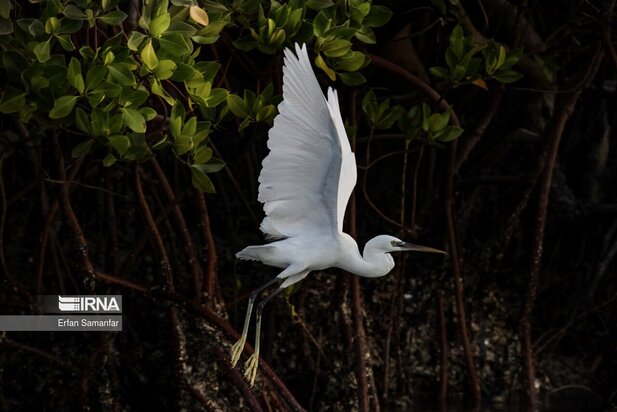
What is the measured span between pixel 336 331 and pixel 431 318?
0.55 meters

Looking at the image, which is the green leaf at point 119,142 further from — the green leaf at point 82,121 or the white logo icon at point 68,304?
the white logo icon at point 68,304

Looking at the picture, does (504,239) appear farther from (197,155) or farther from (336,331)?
(197,155)

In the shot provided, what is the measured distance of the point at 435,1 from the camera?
4.30 m

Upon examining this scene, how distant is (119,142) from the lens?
357 cm

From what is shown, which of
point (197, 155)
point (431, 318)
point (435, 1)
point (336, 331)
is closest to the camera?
point (197, 155)

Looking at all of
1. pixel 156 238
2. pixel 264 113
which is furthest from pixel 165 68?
pixel 156 238

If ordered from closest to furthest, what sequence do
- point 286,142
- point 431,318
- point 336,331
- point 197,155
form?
point 286,142 → point 197,155 → point 336,331 → point 431,318

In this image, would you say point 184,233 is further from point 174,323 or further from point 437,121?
point 437,121

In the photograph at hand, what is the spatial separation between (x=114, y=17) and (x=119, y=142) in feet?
1.16

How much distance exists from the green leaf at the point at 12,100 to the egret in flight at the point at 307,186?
2.16 feet

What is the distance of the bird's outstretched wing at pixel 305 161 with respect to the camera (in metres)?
3.24

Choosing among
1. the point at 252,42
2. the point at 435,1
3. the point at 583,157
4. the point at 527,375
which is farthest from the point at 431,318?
the point at 252,42

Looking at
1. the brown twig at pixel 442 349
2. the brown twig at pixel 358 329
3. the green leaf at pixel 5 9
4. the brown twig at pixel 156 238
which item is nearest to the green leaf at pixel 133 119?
the green leaf at pixel 5 9

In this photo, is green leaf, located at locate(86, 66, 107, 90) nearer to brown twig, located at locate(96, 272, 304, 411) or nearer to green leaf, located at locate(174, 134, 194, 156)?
green leaf, located at locate(174, 134, 194, 156)
